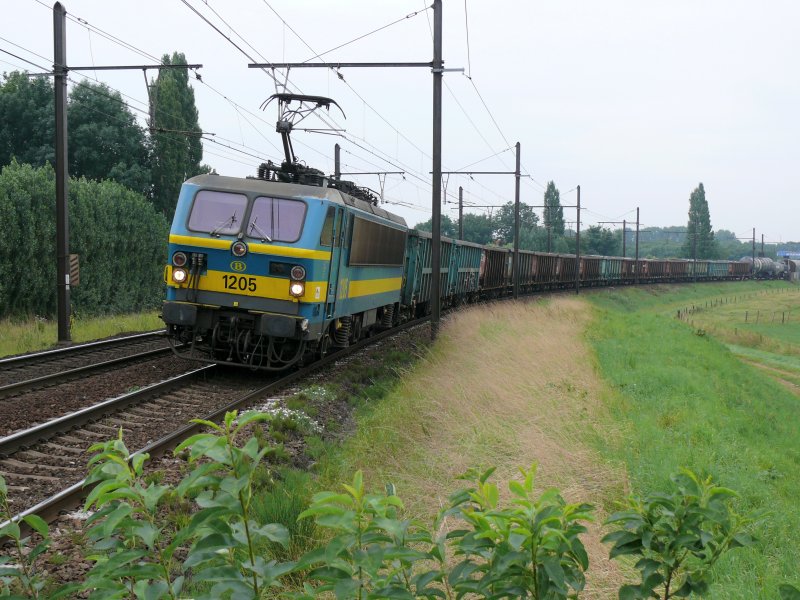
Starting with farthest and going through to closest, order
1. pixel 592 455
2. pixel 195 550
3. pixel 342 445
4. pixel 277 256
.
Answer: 1. pixel 277 256
2. pixel 342 445
3. pixel 592 455
4. pixel 195 550

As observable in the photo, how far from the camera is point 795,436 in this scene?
12.1 meters

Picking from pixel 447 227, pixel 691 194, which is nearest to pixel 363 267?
pixel 447 227

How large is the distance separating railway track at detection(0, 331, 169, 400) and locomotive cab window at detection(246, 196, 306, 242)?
10.9ft

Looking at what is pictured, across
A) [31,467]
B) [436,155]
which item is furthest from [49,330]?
[31,467]

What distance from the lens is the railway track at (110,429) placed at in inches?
239

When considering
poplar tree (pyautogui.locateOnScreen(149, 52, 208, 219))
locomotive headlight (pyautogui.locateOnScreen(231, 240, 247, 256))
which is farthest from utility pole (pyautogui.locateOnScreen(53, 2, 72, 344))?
poplar tree (pyautogui.locateOnScreen(149, 52, 208, 219))

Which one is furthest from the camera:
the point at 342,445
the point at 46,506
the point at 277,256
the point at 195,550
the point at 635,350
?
the point at 635,350

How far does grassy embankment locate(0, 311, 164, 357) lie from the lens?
15.5 m

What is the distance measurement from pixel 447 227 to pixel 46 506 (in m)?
91.7

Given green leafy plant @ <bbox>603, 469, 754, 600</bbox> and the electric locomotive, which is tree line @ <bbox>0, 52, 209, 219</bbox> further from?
→ green leafy plant @ <bbox>603, 469, 754, 600</bbox>

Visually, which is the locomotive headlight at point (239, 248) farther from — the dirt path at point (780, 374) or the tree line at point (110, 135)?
the tree line at point (110, 135)

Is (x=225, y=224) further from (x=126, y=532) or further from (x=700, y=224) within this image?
(x=700, y=224)

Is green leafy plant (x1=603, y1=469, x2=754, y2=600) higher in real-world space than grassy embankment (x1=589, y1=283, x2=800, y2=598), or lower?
higher

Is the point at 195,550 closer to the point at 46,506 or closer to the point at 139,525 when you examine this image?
the point at 139,525
